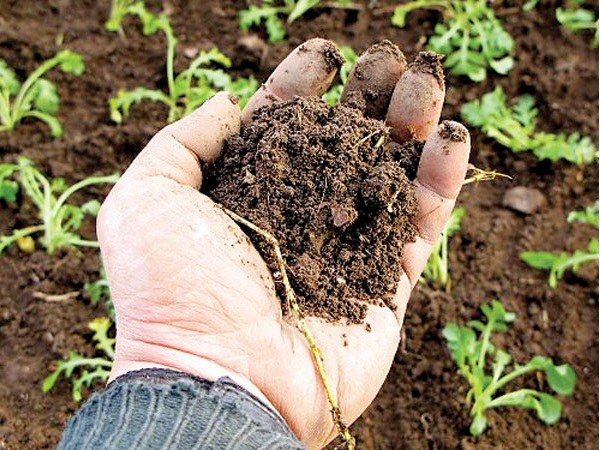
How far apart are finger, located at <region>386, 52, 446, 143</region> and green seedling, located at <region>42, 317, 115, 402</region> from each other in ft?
4.27

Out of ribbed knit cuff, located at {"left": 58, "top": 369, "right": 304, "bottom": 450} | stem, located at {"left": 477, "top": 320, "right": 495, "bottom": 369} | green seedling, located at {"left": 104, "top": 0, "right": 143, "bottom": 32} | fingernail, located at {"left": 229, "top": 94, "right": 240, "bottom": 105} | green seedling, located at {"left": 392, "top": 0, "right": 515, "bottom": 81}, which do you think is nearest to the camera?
ribbed knit cuff, located at {"left": 58, "top": 369, "right": 304, "bottom": 450}

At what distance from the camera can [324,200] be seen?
7.51ft

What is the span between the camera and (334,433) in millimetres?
2297

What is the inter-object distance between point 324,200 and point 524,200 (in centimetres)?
151

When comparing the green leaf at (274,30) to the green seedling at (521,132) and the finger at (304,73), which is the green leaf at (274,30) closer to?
the green seedling at (521,132)

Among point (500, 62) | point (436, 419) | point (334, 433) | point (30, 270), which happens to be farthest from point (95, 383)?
point (500, 62)

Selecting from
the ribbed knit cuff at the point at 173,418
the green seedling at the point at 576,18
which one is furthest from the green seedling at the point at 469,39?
the ribbed knit cuff at the point at 173,418

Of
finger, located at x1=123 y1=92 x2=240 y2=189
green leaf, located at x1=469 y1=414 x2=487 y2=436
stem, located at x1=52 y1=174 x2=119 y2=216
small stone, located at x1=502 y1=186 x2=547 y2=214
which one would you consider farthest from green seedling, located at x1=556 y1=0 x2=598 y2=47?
stem, located at x1=52 y1=174 x2=119 y2=216

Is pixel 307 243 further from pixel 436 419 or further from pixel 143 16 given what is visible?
pixel 143 16

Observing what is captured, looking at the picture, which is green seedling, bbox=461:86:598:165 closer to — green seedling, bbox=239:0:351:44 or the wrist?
green seedling, bbox=239:0:351:44

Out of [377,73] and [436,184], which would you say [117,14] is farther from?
[436,184]

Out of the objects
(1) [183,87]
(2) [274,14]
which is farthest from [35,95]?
(2) [274,14]

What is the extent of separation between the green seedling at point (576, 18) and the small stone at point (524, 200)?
1041mm

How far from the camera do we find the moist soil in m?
2.91
